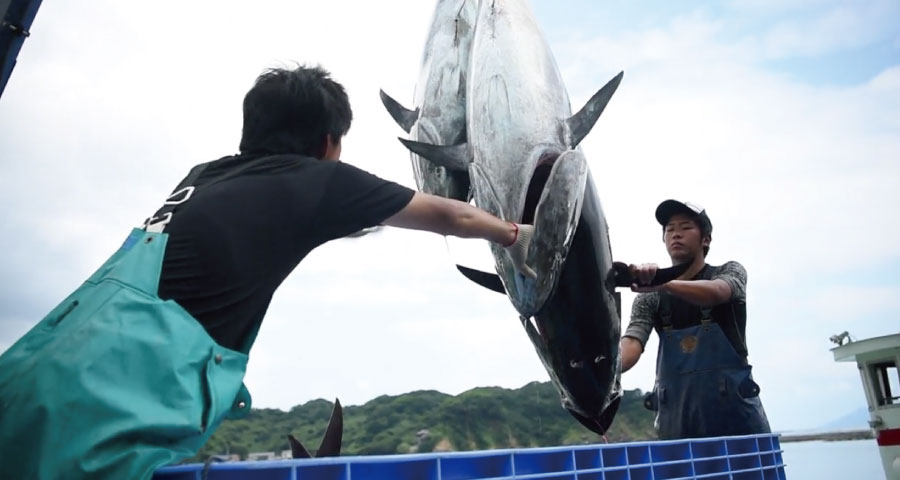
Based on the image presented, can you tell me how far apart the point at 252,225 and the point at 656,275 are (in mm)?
1513

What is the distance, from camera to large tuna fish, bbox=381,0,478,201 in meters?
2.75

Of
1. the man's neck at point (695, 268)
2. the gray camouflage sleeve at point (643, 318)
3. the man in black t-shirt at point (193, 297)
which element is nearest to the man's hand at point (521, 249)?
the man in black t-shirt at point (193, 297)

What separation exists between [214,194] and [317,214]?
0.65 feet

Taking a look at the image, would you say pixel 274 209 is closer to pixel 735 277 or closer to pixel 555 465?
pixel 555 465

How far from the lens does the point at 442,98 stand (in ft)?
9.58

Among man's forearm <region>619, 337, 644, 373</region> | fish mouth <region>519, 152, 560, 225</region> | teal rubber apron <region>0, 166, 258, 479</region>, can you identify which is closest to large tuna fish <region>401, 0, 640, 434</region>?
fish mouth <region>519, 152, 560, 225</region>

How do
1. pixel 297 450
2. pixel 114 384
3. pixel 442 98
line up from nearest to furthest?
pixel 114 384, pixel 297 450, pixel 442 98

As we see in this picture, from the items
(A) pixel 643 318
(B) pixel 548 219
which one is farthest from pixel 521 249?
(A) pixel 643 318

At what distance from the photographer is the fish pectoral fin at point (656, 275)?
2.33 m

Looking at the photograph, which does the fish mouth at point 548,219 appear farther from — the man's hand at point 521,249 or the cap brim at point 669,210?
the cap brim at point 669,210

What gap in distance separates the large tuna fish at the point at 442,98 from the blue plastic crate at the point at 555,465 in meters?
1.24

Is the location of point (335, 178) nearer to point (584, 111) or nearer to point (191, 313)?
point (191, 313)

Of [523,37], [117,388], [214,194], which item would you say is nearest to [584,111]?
[523,37]

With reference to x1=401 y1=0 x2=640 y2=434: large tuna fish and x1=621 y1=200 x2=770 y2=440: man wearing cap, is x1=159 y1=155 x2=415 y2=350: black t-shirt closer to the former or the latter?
x1=401 y1=0 x2=640 y2=434: large tuna fish
